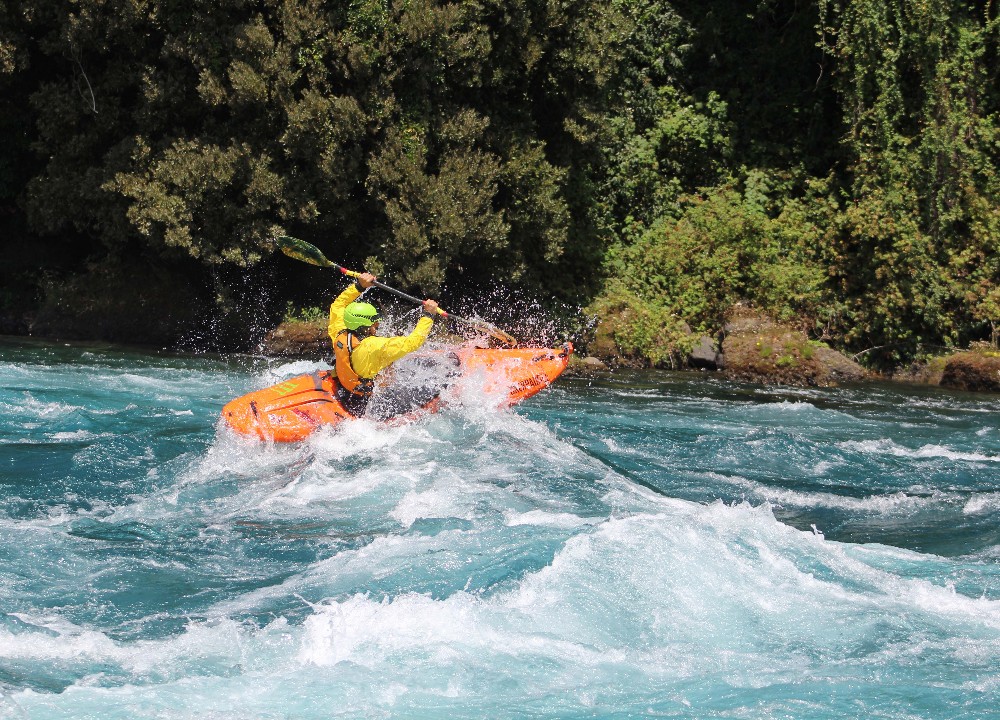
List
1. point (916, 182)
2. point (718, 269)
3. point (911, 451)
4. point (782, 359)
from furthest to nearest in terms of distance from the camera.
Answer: point (718, 269), point (916, 182), point (782, 359), point (911, 451)

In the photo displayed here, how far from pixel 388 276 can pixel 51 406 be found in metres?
5.41

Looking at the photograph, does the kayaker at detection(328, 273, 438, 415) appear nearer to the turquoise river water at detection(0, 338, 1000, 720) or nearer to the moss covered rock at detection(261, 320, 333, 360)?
the turquoise river water at detection(0, 338, 1000, 720)

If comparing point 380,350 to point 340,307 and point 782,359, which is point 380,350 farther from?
point 782,359

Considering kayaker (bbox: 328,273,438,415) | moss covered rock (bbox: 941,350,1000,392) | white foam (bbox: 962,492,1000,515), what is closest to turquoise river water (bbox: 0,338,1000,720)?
white foam (bbox: 962,492,1000,515)

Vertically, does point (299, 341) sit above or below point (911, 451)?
above

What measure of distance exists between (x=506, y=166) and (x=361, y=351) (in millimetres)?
6525

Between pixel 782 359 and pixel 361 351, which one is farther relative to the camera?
pixel 782 359

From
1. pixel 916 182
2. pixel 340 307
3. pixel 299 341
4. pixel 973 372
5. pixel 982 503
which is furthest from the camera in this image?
pixel 916 182

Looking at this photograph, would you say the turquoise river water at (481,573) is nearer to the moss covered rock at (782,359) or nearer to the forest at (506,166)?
the moss covered rock at (782,359)

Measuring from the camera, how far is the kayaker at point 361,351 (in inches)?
325

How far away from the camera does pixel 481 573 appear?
5.80 metres

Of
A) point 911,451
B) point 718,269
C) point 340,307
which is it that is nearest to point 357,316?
point 340,307

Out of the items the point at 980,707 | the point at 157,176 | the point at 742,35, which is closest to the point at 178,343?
the point at 157,176

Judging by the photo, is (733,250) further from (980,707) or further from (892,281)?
(980,707)
